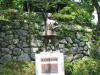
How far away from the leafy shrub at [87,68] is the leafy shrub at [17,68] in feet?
4.16

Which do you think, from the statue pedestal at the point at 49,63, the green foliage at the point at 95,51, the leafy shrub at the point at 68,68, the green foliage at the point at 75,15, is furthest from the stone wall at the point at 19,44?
the statue pedestal at the point at 49,63

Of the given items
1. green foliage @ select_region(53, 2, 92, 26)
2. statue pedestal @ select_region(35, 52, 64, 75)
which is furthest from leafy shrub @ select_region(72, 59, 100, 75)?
statue pedestal @ select_region(35, 52, 64, 75)

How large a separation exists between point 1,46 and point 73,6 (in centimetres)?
272

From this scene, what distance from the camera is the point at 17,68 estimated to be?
34.4ft

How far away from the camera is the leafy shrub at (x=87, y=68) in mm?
10602

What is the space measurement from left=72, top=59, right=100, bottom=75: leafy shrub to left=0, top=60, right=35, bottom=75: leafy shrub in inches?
50.0

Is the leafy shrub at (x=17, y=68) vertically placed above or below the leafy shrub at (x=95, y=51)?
below

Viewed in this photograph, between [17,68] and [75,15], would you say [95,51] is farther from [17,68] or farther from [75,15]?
[17,68]

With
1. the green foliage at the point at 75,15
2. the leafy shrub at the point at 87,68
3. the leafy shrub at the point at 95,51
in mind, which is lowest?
the leafy shrub at the point at 87,68

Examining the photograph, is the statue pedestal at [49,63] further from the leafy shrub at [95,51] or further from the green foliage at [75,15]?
the green foliage at [75,15]

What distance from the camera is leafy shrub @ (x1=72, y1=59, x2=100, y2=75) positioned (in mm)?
10602

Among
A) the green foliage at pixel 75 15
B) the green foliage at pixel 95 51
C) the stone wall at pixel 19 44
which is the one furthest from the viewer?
the green foliage at pixel 75 15

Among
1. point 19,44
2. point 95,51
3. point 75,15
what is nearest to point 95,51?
point 95,51

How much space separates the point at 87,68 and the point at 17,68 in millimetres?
1988
